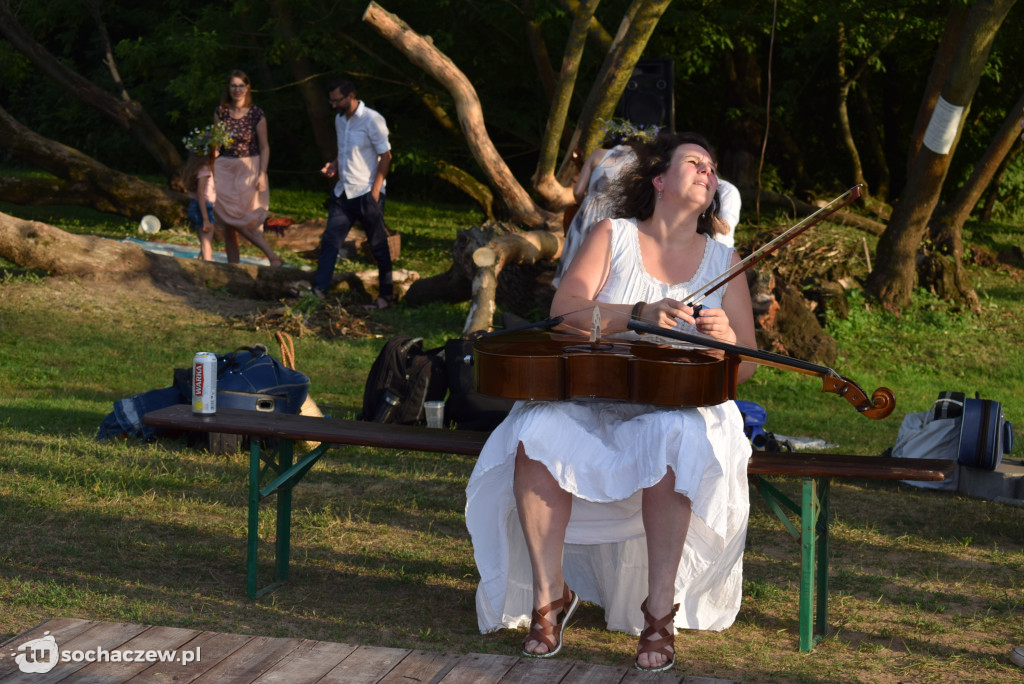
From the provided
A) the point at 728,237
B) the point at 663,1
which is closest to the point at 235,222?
the point at 663,1

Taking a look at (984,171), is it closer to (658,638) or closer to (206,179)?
(206,179)

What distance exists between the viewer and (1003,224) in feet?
53.5

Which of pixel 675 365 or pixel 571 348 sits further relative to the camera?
pixel 571 348

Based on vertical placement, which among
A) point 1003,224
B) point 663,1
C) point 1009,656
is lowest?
point 1009,656

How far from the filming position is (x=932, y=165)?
32.5 feet

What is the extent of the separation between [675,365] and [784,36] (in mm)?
12513

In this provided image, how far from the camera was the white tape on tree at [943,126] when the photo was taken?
9.18 m

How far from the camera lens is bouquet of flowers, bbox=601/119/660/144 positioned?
8348 millimetres

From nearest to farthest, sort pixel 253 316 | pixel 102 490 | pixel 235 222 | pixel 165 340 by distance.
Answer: pixel 102 490 → pixel 165 340 → pixel 253 316 → pixel 235 222

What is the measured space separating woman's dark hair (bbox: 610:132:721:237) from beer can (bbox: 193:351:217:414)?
1498mm

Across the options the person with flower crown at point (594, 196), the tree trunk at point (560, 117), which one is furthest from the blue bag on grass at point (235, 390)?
the tree trunk at point (560, 117)

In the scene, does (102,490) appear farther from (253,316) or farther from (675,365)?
(253,316)

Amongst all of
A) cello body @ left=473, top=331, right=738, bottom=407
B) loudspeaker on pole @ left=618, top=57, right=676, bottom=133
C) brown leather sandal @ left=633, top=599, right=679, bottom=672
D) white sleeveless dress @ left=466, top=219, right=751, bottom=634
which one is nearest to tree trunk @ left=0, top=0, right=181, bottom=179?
loudspeaker on pole @ left=618, top=57, right=676, bottom=133

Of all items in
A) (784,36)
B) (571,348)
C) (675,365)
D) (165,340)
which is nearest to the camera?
(675,365)
